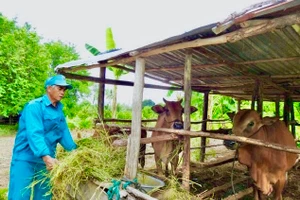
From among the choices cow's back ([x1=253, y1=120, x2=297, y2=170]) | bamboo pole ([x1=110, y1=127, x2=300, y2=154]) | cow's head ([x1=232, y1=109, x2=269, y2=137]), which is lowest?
cow's back ([x1=253, y1=120, x2=297, y2=170])

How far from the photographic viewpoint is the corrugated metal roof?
2365 millimetres

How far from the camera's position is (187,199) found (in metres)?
3.32

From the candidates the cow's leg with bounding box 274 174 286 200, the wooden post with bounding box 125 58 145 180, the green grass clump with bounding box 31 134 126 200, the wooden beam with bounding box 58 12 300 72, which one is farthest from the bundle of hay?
the cow's leg with bounding box 274 174 286 200

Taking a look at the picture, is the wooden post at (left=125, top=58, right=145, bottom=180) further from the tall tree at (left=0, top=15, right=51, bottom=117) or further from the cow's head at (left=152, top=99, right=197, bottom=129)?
the tall tree at (left=0, top=15, right=51, bottom=117)

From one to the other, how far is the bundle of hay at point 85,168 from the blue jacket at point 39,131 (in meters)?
0.28

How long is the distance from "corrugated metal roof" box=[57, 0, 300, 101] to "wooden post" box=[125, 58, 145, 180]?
0.25m

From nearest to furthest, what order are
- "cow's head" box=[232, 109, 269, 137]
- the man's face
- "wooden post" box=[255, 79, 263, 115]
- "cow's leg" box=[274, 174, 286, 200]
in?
the man's face
"cow's head" box=[232, 109, 269, 137]
"cow's leg" box=[274, 174, 286, 200]
"wooden post" box=[255, 79, 263, 115]

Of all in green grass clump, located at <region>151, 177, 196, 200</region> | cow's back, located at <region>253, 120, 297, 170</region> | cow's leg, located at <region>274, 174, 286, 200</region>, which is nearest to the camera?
green grass clump, located at <region>151, 177, 196, 200</region>

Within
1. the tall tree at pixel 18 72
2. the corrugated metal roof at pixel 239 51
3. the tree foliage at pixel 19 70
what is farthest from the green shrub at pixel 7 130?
the corrugated metal roof at pixel 239 51

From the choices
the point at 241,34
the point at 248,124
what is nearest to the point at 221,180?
the point at 248,124

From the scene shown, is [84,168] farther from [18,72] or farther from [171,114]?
[18,72]

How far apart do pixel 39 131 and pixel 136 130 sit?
126cm

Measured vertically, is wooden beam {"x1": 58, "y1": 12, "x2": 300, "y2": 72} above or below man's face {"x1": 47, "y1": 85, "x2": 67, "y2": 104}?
above

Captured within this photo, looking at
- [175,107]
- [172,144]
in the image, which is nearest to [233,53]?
[175,107]
